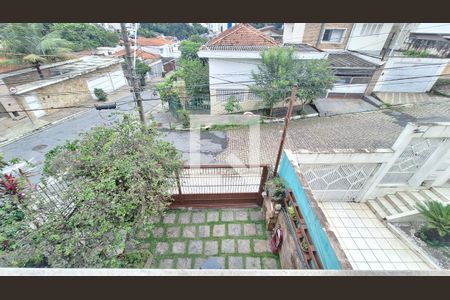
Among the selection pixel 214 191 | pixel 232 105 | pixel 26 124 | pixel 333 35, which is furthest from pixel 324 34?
pixel 26 124

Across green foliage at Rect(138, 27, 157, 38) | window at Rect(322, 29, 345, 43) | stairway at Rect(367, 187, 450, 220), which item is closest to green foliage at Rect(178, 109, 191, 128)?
stairway at Rect(367, 187, 450, 220)

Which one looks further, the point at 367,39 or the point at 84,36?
the point at 84,36

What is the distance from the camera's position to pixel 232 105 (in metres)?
11.0

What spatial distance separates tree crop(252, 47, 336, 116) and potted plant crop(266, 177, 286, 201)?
20.2 ft

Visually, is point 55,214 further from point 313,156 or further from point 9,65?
point 9,65

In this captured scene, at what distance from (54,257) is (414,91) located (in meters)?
20.2

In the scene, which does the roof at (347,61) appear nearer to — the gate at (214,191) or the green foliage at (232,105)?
the green foliage at (232,105)

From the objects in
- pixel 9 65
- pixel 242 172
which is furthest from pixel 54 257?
pixel 9 65

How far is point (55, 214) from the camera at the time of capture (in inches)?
120

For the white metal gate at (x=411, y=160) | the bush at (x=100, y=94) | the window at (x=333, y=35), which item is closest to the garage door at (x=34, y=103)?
the bush at (x=100, y=94)

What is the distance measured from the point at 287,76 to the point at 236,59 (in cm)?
303

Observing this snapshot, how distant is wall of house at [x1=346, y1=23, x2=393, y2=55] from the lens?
47.2 feet

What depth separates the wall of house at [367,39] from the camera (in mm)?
14375

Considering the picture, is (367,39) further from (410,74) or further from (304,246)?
(304,246)
